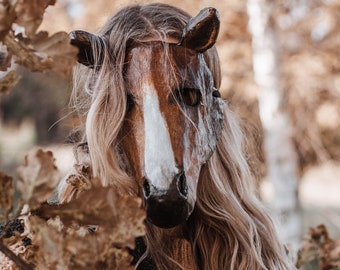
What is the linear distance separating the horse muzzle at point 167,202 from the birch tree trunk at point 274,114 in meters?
5.08

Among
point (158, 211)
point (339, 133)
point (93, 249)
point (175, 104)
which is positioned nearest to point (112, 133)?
point (175, 104)

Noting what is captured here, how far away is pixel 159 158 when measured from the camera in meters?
1.19

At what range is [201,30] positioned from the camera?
138 cm

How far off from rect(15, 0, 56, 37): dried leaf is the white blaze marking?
0.45 metres

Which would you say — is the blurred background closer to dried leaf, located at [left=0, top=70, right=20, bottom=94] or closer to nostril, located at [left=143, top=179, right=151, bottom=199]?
nostril, located at [left=143, top=179, right=151, bottom=199]

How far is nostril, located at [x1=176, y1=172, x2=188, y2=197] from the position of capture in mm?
1173

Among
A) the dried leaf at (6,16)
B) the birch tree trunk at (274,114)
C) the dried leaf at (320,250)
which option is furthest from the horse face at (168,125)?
the birch tree trunk at (274,114)

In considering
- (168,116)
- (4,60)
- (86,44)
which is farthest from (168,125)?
(4,60)

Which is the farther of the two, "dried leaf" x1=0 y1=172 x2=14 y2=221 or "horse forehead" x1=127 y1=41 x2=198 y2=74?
"horse forehead" x1=127 y1=41 x2=198 y2=74

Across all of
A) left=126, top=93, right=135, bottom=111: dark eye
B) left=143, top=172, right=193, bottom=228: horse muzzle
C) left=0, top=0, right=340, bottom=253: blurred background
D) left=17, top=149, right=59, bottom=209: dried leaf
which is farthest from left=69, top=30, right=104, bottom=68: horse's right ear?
left=0, top=0, right=340, bottom=253: blurred background

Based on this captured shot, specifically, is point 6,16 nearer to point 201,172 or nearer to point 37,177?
point 37,177

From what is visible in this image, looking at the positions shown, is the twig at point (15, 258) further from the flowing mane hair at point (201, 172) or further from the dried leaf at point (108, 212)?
the flowing mane hair at point (201, 172)

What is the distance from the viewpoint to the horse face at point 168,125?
1.16 metres

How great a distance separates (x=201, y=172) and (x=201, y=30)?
0.36 metres
